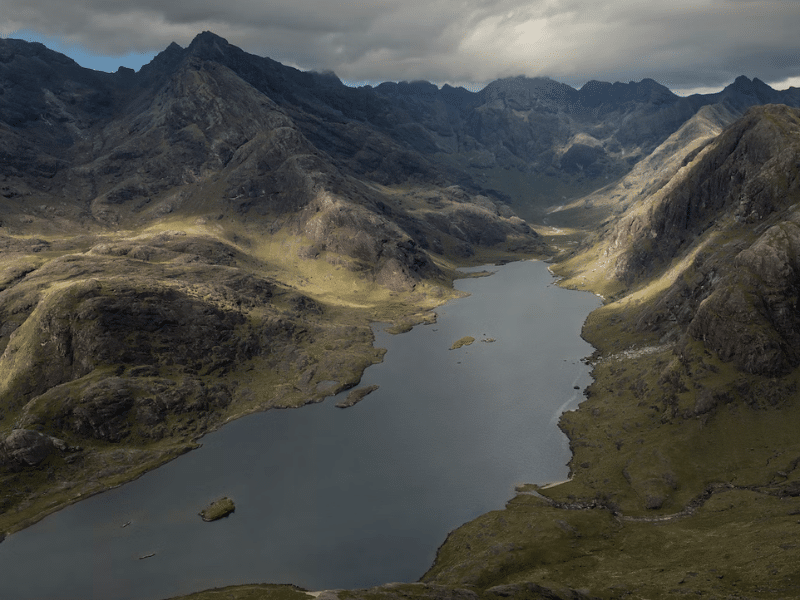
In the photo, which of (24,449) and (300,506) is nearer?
(300,506)

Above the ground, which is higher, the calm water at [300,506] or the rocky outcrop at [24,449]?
the rocky outcrop at [24,449]

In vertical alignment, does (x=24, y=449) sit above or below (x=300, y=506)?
above

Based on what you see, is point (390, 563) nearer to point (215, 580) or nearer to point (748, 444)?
point (215, 580)

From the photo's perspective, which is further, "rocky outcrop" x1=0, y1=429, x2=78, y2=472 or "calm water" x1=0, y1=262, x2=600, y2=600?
"rocky outcrop" x1=0, y1=429, x2=78, y2=472

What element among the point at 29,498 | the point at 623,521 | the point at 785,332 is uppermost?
the point at 785,332

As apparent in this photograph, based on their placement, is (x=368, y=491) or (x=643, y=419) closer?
(x=368, y=491)

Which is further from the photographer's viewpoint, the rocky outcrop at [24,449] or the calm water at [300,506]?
the rocky outcrop at [24,449]

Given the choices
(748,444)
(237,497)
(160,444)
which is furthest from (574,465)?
(160,444)

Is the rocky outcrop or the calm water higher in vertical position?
the rocky outcrop
